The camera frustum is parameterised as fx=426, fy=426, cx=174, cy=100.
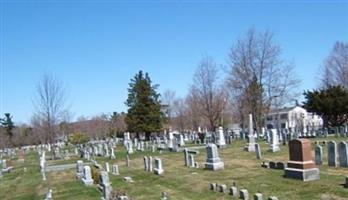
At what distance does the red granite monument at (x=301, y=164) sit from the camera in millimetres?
14141

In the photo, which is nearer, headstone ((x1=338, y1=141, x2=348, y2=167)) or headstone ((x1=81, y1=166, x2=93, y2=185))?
headstone ((x1=338, y1=141, x2=348, y2=167))

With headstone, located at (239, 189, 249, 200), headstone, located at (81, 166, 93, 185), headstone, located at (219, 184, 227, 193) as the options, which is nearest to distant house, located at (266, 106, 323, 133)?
headstone, located at (81, 166, 93, 185)

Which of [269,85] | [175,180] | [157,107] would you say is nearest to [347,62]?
[269,85]

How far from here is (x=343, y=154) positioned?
16.7 m

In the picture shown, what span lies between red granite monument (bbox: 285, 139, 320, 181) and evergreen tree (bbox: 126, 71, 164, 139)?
170ft

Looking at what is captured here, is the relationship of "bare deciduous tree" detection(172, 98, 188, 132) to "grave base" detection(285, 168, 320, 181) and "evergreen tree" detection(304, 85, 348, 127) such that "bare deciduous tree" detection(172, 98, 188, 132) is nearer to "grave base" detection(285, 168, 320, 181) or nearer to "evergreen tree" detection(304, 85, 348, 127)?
"evergreen tree" detection(304, 85, 348, 127)

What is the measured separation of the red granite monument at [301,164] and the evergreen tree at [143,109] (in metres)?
51.7

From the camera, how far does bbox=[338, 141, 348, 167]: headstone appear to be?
1658 cm

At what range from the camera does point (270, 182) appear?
1438 centimetres

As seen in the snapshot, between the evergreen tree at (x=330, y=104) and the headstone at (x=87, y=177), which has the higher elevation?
the evergreen tree at (x=330, y=104)

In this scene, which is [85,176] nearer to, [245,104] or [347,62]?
[245,104]

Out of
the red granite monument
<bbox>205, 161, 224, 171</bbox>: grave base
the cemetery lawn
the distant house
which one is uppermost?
the distant house

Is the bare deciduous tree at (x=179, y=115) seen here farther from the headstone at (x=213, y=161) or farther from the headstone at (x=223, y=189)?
the headstone at (x=223, y=189)

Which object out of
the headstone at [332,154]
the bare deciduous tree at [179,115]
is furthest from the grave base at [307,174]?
the bare deciduous tree at [179,115]
